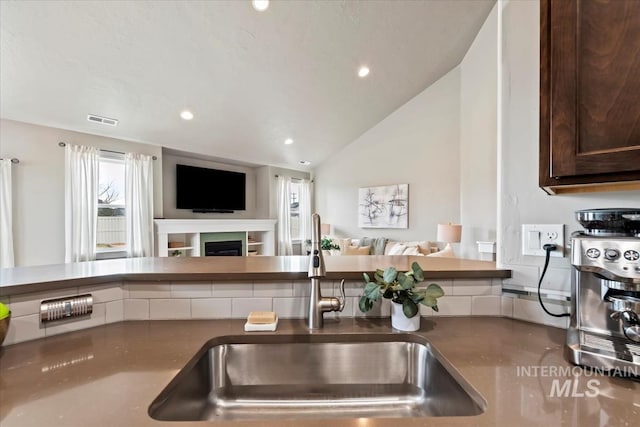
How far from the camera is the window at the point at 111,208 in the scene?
393 cm

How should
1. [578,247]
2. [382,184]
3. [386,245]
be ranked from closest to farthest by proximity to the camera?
[578,247] → [386,245] → [382,184]

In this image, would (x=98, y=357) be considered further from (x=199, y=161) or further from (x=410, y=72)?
(x=199, y=161)

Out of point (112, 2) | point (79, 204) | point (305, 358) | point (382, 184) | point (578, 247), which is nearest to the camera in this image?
point (578, 247)

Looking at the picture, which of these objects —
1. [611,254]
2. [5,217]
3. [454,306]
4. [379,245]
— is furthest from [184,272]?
[379,245]

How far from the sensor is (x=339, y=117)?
4.71m

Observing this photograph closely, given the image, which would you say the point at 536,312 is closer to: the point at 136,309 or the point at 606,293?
the point at 606,293

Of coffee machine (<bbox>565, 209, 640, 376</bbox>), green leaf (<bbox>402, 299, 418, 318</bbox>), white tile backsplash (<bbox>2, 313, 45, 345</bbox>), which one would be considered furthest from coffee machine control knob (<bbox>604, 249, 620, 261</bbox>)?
white tile backsplash (<bbox>2, 313, 45, 345</bbox>)

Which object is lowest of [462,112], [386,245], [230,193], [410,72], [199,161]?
[386,245]

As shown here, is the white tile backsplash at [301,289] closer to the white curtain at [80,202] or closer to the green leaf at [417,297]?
the green leaf at [417,297]

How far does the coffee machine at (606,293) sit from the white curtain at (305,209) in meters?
5.68

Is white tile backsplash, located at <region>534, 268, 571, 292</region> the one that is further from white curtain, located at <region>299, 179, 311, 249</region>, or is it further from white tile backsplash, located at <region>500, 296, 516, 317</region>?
white curtain, located at <region>299, 179, 311, 249</region>

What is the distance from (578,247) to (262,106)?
3.85 meters

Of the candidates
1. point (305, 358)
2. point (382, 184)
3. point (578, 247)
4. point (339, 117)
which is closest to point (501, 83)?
point (578, 247)

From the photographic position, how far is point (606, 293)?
2.35ft
